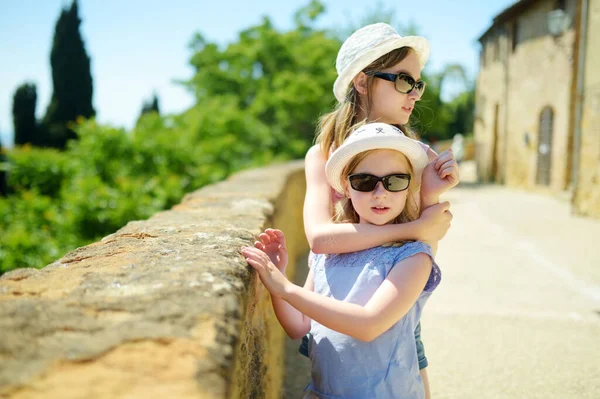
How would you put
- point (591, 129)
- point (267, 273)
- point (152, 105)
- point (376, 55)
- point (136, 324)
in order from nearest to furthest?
point (136, 324)
point (267, 273)
point (376, 55)
point (591, 129)
point (152, 105)

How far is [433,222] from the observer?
1.73 m

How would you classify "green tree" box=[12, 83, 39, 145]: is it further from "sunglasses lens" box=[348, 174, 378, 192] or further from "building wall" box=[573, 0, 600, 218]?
"sunglasses lens" box=[348, 174, 378, 192]

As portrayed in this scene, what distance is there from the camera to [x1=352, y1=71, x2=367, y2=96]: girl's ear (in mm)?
2217

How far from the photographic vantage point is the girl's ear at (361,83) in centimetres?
222

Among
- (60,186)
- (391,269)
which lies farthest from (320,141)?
(60,186)

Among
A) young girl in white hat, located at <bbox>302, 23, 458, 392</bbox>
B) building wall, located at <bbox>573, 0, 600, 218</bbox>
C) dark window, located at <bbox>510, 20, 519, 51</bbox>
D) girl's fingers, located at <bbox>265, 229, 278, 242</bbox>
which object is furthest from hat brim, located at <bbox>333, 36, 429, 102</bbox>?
dark window, located at <bbox>510, 20, 519, 51</bbox>

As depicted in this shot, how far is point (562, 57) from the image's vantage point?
14.1 meters

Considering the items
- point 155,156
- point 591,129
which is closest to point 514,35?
point 591,129

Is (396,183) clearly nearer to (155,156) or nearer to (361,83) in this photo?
(361,83)

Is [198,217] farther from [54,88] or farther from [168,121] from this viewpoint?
[54,88]

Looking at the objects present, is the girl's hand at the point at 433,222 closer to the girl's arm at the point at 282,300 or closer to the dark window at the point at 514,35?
the girl's arm at the point at 282,300

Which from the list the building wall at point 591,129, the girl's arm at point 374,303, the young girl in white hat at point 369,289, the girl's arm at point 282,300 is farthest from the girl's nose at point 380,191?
the building wall at point 591,129

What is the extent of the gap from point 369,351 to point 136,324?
768mm

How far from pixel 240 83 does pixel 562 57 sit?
11.0 m
